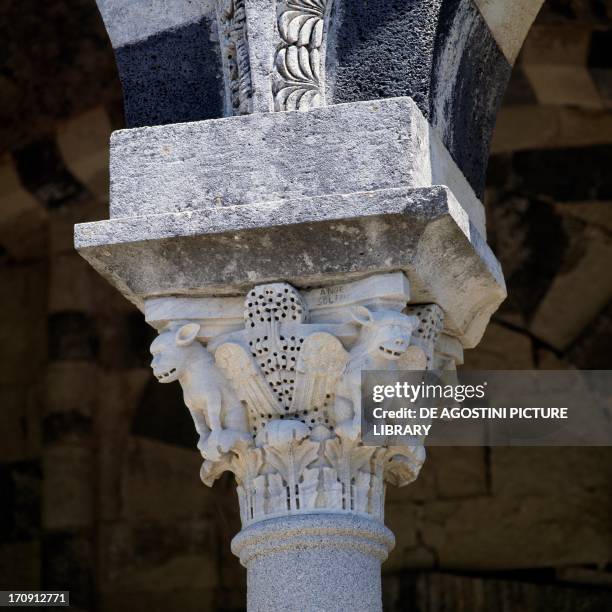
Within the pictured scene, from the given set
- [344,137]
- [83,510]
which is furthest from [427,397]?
[83,510]

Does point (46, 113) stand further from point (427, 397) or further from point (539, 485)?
point (427, 397)

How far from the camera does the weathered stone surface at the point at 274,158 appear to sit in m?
3.61

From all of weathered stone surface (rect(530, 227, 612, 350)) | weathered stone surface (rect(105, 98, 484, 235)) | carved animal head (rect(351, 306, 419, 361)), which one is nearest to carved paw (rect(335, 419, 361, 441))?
carved animal head (rect(351, 306, 419, 361))

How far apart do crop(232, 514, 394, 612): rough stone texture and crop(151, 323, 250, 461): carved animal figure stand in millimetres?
210

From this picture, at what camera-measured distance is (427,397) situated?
371 cm

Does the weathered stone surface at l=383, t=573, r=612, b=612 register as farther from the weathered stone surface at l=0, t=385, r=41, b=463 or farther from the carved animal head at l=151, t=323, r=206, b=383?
the carved animal head at l=151, t=323, r=206, b=383

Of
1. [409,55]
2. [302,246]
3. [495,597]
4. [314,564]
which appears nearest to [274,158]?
[302,246]

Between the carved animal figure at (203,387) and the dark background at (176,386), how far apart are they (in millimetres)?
2332

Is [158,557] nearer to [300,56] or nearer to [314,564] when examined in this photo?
[314,564]

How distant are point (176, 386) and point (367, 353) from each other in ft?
9.25

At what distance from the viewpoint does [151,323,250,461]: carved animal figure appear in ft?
12.0

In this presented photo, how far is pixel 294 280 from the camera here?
3.64m

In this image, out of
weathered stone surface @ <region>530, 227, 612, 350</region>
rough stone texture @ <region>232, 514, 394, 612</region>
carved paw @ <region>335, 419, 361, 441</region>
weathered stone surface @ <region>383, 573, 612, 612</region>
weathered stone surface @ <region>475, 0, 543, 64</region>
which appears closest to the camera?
rough stone texture @ <region>232, 514, 394, 612</region>

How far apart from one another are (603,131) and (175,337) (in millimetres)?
2988
